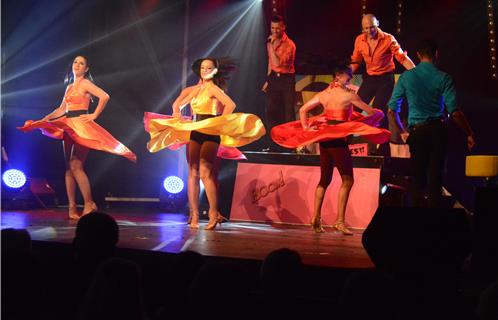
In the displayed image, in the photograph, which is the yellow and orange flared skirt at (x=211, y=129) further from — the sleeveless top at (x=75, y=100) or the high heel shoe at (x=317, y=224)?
the high heel shoe at (x=317, y=224)

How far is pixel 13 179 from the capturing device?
9539mm

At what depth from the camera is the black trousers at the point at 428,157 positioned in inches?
226

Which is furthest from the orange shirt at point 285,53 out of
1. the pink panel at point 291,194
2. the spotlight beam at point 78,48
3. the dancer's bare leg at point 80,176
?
the dancer's bare leg at point 80,176

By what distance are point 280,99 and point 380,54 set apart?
1.83m

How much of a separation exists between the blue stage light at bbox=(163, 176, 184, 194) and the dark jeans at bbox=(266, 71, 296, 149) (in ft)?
5.85

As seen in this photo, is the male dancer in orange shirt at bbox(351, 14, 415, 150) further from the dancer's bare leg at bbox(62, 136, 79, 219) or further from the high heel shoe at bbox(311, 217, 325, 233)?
the dancer's bare leg at bbox(62, 136, 79, 219)

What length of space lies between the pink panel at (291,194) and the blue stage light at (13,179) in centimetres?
320

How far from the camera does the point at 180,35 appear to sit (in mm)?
11406

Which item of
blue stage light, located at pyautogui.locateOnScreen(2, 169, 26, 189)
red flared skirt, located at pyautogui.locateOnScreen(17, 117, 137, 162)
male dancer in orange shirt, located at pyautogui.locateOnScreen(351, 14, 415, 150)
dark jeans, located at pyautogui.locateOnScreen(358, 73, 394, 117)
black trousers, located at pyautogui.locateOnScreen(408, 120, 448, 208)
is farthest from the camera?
dark jeans, located at pyautogui.locateOnScreen(358, 73, 394, 117)

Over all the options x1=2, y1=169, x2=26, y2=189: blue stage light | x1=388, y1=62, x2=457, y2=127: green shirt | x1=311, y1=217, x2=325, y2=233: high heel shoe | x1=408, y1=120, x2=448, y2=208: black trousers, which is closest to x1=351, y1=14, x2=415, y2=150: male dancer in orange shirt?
x1=311, y1=217, x2=325, y2=233: high heel shoe

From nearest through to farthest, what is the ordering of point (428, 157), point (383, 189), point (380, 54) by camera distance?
point (428, 157)
point (383, 189)
point (380, 54)

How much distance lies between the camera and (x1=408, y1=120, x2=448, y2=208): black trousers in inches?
226

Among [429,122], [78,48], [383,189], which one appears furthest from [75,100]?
[429,122]

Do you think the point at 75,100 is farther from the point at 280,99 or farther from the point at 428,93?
the point at 428,93
